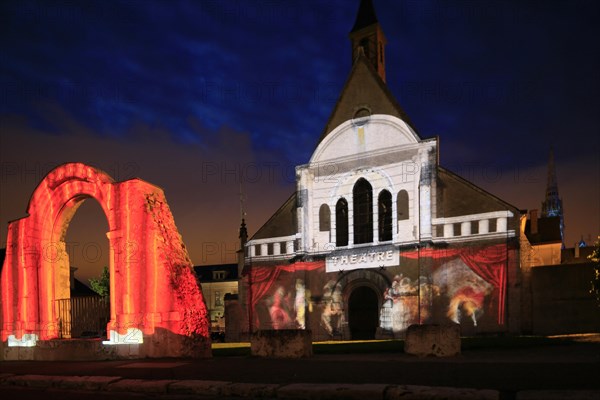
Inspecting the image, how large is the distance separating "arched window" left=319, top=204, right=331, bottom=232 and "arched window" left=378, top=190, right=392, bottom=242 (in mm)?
3301

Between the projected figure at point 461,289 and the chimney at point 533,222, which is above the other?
the chimney at point 533,222

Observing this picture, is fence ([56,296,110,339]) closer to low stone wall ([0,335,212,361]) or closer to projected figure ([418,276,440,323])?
low stone wall ([0,335,212,361])

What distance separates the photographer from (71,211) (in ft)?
53.7

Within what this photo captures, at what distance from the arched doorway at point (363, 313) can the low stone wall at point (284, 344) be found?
14.9 metres

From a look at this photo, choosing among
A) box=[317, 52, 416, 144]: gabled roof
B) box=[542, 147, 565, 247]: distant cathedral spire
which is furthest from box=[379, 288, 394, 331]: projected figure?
box=[542, 147, 565, 247]: distant cathedral spire

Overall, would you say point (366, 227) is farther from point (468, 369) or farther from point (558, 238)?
point (468, 369)

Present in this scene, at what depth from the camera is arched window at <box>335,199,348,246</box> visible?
93.5ft

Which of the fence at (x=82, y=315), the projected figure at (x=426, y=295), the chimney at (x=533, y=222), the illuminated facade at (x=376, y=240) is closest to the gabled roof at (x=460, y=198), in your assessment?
the illuminated facade at (x=376, y=240)

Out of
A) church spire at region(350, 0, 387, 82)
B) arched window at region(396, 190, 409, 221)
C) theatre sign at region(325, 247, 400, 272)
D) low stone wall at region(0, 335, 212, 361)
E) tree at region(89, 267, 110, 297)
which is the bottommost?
tree at region(89, 267, 110, 297)

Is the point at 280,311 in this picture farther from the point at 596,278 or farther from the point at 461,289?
the point at 596,278

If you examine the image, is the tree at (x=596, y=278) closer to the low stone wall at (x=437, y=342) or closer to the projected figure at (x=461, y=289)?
the projected figure at (x=461, y=289)

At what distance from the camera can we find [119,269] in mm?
13820

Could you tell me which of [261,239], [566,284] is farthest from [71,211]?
[566,284]

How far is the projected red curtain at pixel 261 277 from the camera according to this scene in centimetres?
2964
